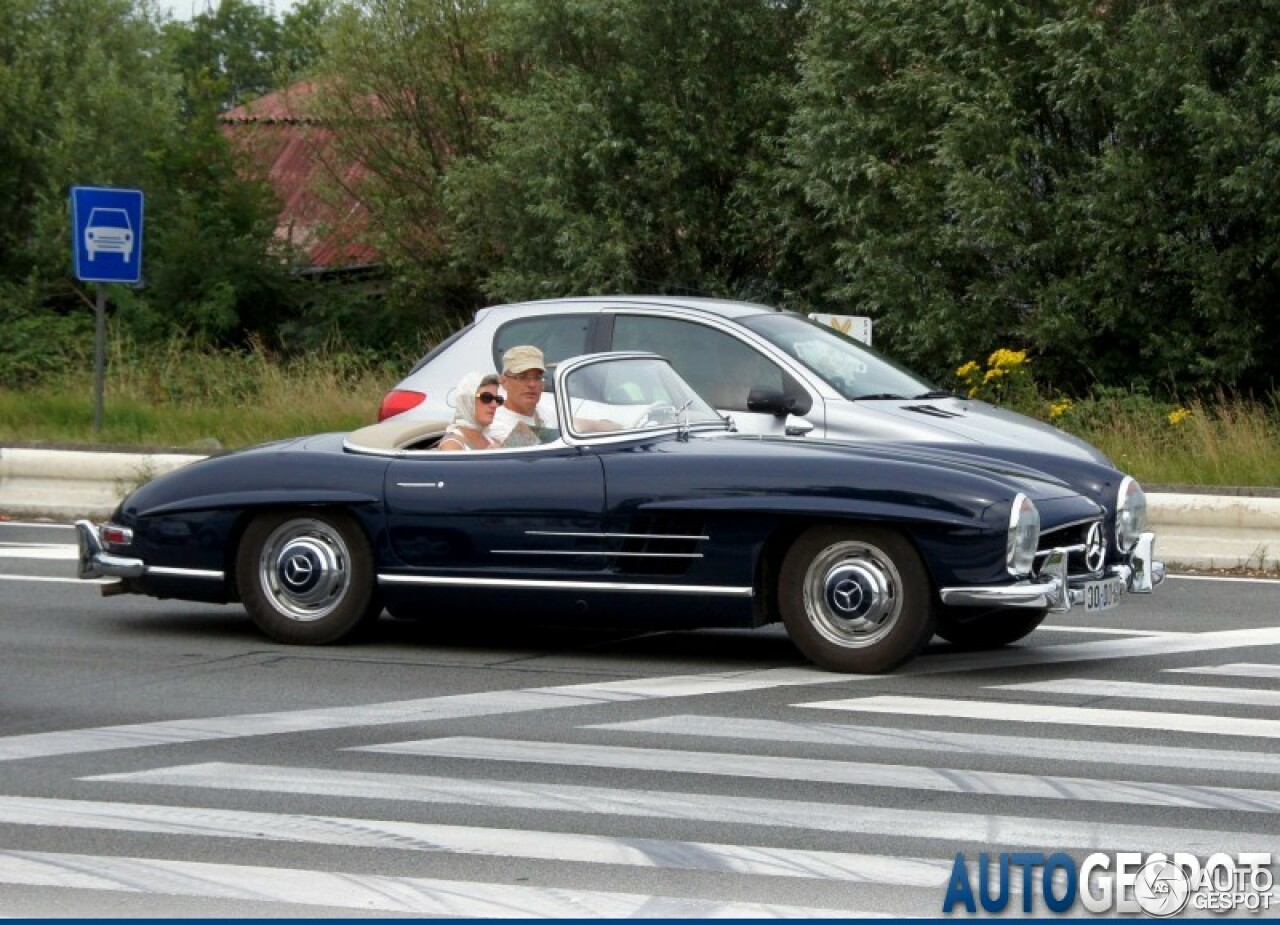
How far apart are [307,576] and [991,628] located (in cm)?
312

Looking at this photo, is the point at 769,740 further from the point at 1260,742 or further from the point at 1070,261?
the point at 1070,261

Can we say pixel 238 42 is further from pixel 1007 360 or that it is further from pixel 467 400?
pixel 467 400

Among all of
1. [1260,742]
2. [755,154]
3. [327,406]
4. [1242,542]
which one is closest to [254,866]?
[1260,742]

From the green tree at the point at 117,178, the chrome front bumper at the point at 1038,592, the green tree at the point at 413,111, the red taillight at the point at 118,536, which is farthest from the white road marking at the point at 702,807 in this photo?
the green tree at the point at 413,111

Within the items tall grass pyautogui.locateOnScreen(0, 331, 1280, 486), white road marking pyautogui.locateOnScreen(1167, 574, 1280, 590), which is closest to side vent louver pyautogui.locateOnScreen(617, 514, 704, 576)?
white road marking pyautogui.locateOnScreen(1167, 574, 1280, 590)

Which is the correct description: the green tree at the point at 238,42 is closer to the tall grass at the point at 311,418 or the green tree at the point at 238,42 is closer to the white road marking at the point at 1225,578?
the tall grass at the point at 311,418

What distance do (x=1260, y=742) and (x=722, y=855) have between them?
8.77 feet

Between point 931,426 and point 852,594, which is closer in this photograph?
point 852,594

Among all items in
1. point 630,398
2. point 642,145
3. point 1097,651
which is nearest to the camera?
point 630,398

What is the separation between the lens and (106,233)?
18469mm

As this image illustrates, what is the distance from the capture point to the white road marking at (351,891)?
18.4ft

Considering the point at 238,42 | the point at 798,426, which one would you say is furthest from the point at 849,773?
the point at 238,42

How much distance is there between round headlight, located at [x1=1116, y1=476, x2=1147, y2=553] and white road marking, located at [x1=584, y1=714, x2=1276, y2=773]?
7.20ft

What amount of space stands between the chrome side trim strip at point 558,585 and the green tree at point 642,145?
22.7 meters
